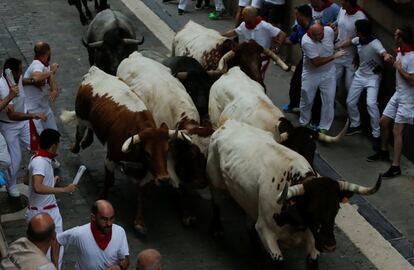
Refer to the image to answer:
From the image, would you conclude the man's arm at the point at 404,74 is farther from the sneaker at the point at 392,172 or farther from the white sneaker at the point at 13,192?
the white sneaker at the point at 13,192

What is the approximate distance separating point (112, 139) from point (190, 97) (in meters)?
1.53

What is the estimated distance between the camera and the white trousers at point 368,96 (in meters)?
13.5

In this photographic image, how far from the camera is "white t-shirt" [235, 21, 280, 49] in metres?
14.5

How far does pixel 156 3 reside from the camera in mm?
20688

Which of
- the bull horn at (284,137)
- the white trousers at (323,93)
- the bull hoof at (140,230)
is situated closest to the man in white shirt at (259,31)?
the white trousers at (323,93)

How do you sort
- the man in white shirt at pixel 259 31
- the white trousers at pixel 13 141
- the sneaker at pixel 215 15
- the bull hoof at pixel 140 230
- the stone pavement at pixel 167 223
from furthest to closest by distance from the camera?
the sneaker at pixel 215 15 < the man in white shirt at pixel 259 31 < the white trousers at pixel 13 141 < the bull hoof at pixel 140 230 < the stone pavement at pixel 167 223

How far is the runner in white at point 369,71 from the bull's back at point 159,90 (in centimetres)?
301

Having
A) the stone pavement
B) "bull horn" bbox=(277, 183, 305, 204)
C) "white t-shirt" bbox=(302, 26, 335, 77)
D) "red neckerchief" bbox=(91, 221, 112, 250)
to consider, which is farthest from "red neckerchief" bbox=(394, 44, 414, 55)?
"red neckerchief" bbox=(91, 221, 112, 250)

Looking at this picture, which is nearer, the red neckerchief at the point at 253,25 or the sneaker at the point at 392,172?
the sneaker at the point at 392,172

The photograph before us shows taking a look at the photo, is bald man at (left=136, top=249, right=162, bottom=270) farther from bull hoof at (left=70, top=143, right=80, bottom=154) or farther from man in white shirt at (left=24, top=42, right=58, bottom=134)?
bull hoof at (left=70, top=143, right=80, bottom=154)

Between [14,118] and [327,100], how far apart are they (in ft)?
17.2

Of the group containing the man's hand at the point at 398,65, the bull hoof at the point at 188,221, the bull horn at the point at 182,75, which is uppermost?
the man's hand at the point at 398,65

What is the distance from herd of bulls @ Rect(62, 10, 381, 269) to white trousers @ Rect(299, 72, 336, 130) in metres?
0.91

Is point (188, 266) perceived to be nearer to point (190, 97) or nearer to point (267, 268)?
point (267, 268)
